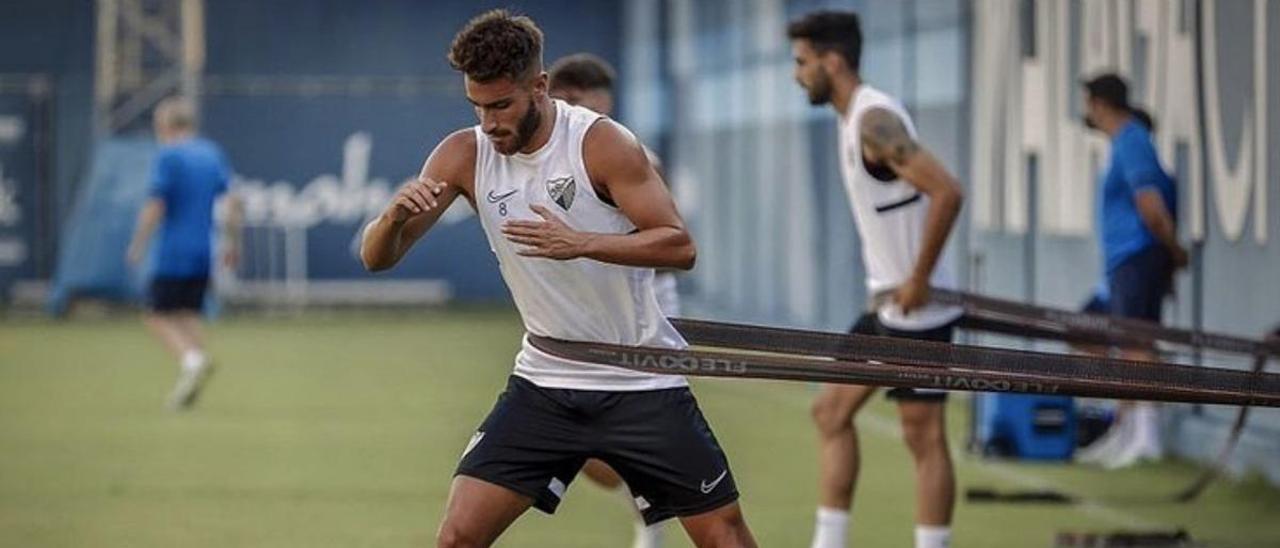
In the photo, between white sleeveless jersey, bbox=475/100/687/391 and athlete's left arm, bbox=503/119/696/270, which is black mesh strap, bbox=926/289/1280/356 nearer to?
white sleeveless jersey, bbox=475/100/687/391

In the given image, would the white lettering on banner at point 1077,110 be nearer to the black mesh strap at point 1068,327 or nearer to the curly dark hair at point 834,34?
the curly dark hair at point 834,34

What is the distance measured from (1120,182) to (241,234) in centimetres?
2196

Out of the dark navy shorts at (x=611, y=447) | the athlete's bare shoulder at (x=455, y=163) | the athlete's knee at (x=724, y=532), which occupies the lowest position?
the athlete's knee at (x=724, y=532)

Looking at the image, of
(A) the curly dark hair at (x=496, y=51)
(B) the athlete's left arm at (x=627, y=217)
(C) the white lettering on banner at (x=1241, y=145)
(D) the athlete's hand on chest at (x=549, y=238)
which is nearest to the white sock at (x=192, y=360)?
(C) the white lettering on banner at (x=1241, y=145)

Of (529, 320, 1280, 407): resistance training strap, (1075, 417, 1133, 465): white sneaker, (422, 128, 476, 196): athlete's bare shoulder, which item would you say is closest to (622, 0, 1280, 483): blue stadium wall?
(1075, 417, 1133, 465): white sneaker

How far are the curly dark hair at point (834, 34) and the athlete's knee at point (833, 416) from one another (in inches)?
49.4

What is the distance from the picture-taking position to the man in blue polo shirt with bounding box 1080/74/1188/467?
48.7 feet

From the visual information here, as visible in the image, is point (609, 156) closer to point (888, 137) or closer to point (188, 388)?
point (888, 137)

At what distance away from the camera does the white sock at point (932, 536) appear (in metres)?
10.3

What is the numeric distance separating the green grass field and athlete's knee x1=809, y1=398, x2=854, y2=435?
1.45 meters

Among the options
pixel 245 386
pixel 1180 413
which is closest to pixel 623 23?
pixel 245 386

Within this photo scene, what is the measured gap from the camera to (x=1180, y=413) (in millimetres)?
16250

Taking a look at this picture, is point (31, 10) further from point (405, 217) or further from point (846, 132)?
point (405, 217)

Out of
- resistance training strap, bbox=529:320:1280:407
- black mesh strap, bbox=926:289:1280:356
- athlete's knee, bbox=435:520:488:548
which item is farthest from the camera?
black mesh strap, bbox=926:289:1280:356
